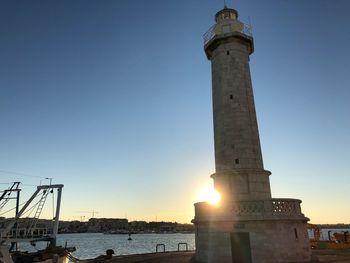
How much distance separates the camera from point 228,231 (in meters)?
16.9

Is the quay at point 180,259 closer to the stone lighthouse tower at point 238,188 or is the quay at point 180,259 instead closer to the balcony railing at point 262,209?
the stone lighthouse tower at point 238,188

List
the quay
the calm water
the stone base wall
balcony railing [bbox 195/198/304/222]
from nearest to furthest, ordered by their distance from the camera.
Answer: the stone base wall < balcony railing [bbox 195/198/304/222] < the quay < the calm water

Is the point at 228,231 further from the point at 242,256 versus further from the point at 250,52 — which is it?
the point at 250,52

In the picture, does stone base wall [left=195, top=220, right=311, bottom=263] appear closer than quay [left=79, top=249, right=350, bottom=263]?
Yes

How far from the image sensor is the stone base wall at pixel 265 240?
1616cm

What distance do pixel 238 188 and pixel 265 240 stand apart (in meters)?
4.01

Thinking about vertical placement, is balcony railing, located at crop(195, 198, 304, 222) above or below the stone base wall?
above

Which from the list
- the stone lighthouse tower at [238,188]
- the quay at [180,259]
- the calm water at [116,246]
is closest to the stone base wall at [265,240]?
the stone lighthouse tower at [238,188]

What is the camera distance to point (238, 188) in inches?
760

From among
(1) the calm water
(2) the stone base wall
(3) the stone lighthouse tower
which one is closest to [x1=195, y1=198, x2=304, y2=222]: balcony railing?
(3) the stone lighthouse tower

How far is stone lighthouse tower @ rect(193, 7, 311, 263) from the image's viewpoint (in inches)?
648

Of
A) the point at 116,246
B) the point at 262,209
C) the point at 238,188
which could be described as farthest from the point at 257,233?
the point at 116,246

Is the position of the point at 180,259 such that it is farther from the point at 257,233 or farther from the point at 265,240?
the point at 265,240

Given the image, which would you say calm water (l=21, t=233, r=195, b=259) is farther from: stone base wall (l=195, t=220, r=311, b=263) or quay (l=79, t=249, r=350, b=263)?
stone base wall (l=195, t=220, r=311, b=263)
